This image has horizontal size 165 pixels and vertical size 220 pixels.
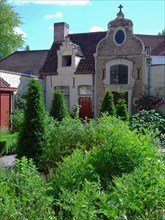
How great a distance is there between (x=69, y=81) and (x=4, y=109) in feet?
23.9

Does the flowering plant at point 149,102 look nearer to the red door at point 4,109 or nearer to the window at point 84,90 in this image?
the window at point 84,90

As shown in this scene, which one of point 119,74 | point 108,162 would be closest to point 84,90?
point 119,74

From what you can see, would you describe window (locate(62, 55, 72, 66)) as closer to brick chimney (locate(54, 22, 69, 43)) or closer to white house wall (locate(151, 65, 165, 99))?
brick chimney (locate(54, 22, 69, 43))

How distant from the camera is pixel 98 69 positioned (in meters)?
21.9

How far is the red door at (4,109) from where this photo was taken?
16359 millimetres

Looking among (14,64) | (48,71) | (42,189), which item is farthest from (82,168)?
(14,64)

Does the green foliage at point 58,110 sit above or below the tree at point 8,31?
below

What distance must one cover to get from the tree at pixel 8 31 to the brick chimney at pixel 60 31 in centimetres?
999

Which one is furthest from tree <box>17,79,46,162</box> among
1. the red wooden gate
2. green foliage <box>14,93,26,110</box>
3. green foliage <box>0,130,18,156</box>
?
green foliage <box>14,93,26,110</box>

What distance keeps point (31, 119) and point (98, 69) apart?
13.3 meters

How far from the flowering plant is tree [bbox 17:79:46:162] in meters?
11.5

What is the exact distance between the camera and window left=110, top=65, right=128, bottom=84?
69.6ft

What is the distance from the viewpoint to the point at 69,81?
2291 cm

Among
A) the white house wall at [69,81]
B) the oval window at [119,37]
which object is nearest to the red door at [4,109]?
the white house wall at [69,81]
